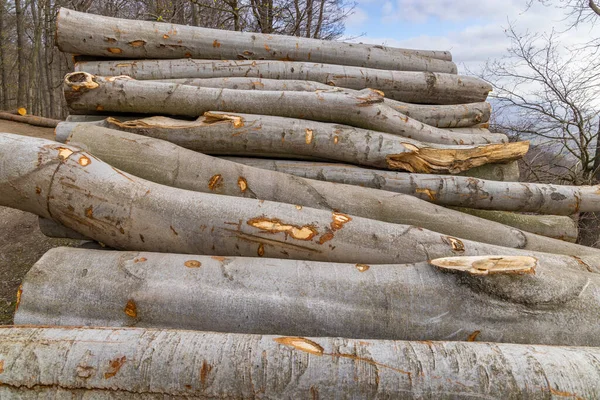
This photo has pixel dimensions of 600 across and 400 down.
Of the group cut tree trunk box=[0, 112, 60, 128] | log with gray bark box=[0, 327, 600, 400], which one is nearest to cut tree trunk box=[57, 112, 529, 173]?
log with gray bark box=[0, 327, 600, 400]

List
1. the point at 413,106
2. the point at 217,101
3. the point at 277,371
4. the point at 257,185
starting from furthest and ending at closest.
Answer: the point at 413,106
the point at 217,101
the point at 257,185
the point at 277,371

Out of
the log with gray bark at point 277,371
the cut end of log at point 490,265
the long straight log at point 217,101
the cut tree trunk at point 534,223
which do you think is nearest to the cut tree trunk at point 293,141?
the long straight log at point 217,101

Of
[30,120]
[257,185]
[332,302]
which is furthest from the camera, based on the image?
[30,120]

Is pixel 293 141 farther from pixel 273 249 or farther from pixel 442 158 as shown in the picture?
pixel 442 158

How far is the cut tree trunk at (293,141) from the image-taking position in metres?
2.75

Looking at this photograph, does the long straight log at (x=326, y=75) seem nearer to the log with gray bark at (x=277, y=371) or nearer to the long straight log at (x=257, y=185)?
the long straight log at (x=257, y=185)

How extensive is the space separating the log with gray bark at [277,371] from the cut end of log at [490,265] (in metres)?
0.38

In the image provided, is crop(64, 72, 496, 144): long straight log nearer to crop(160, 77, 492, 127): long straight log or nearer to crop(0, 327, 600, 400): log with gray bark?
crop(160, 77, 492, 127): long straight log

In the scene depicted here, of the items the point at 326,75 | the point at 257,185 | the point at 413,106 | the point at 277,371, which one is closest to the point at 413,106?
the point at 413,106

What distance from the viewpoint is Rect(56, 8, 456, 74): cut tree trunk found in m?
3.40

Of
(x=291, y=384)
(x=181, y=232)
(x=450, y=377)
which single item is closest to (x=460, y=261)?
(x=450, y=377)

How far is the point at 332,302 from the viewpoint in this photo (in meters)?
1.66

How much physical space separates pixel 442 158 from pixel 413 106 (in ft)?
3.58

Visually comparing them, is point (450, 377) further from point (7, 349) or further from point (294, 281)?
point (7, 349)
